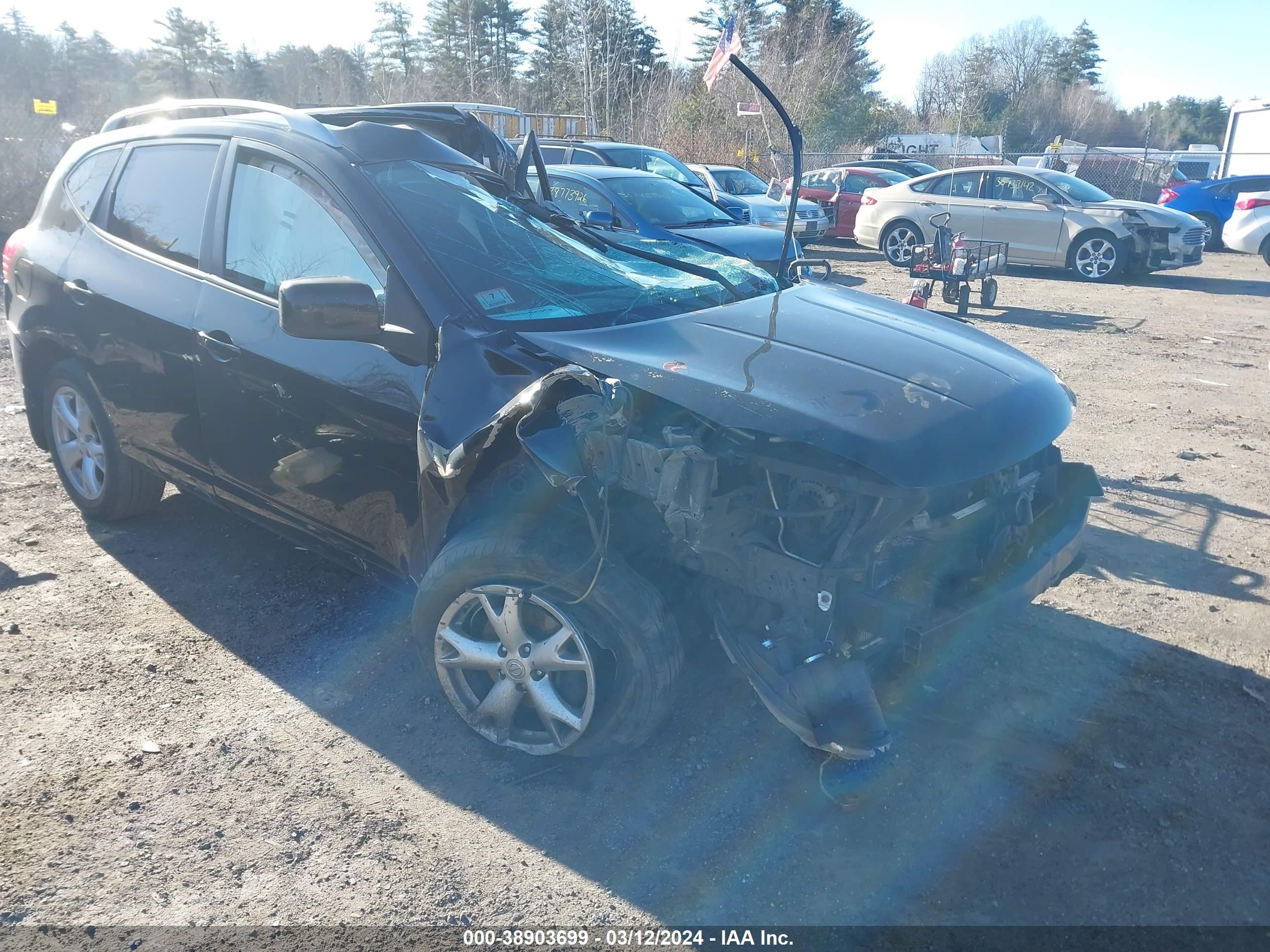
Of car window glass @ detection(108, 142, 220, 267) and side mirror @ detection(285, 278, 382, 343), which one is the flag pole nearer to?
side mirror @ detection(285, 278, 382, 343)

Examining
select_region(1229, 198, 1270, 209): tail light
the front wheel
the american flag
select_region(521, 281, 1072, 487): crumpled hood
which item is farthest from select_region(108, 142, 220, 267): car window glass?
select_region(1229, 198, 1270, 209): tail light

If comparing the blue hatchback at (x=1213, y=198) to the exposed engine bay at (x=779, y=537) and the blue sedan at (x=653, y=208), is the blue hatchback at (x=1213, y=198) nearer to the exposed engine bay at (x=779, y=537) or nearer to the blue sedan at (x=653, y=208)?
the blue sedan at (x=653, y=208)

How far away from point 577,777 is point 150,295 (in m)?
2.61

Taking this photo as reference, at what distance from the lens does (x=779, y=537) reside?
279cm

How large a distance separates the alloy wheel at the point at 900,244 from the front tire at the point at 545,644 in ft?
46.0

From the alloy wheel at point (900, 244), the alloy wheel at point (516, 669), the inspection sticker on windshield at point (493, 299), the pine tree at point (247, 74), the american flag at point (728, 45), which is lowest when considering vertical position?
the alloy wheel at point (516, 669)

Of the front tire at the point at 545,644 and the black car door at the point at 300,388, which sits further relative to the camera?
the black car door at the point at 300,388

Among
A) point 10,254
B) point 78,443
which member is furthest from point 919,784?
point 10,254

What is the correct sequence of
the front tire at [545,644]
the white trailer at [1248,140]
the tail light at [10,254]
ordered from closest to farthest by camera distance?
the front tire at [545,644] → the tail light at [10,254] → the white trailer at [1248,140]

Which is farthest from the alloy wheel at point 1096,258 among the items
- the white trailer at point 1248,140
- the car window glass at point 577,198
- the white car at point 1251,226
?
the white trailer at point 1248,140

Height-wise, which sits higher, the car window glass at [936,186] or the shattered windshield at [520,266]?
the car window glass at [936,186]

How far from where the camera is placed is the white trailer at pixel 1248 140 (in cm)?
2462

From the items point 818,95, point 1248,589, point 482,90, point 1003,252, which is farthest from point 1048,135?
point 1248,589

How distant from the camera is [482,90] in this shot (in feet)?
148
